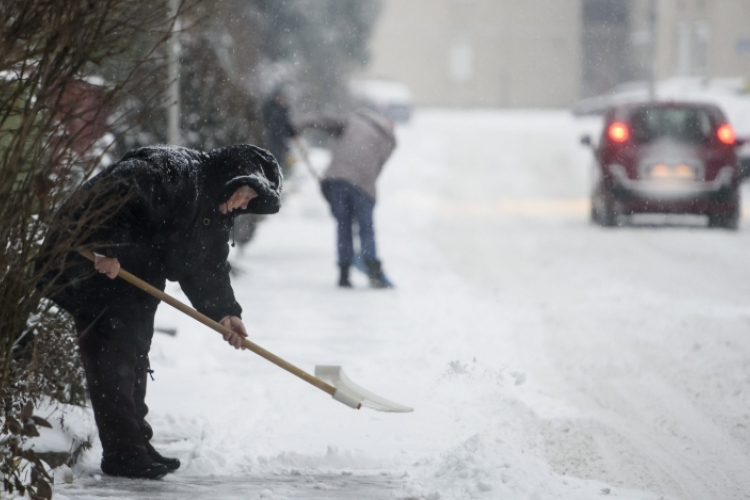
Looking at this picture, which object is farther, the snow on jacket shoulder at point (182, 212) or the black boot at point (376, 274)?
the black boot at point (376, 274)

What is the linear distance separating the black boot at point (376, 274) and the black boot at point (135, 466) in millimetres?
5304

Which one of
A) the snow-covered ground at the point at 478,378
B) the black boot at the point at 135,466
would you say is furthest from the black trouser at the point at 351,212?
the black boot at the point at 135,466

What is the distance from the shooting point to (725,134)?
14297 mm

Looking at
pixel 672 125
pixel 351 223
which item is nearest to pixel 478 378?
pixel 351 223

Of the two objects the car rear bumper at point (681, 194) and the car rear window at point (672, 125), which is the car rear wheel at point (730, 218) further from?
the car rear window at point (672, 125)

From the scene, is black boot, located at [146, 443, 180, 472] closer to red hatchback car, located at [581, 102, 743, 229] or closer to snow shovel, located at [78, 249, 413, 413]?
snow shovel, located at [78, 249, 413, 413]

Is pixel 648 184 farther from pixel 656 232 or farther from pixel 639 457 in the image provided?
pixel 639 457

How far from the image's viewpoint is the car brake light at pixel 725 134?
14.2 metres

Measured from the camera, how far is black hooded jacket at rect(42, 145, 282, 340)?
4.44m

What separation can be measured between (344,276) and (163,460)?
5.37 m

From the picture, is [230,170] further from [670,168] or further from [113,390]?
[670,168]

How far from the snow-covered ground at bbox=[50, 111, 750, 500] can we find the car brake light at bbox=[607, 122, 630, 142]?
1428mm

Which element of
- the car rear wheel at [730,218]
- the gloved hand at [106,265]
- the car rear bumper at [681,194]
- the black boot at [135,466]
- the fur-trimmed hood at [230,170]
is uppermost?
the car rear bumper at [681,194]

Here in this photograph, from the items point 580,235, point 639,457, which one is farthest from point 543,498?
point 580,235
